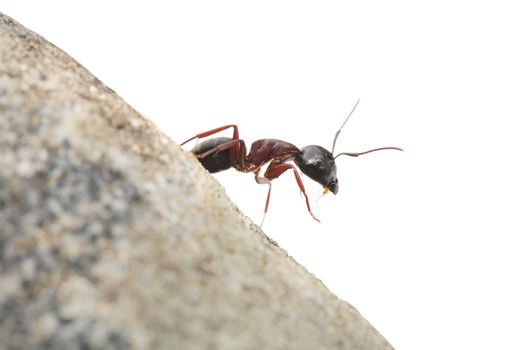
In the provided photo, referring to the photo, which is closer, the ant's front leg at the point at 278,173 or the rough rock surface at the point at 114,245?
the rough rock surface at the point at 114,245

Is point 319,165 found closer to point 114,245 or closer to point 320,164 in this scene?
point 320,164

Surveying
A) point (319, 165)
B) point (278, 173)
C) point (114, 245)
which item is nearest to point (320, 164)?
point (319, 165)

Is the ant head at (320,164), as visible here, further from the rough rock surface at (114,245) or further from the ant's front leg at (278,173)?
the rough rock surface at (114,245)

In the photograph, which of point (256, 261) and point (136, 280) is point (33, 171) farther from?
point (256, 261)

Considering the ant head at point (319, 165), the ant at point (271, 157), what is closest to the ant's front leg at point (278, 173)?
the ant at point (271, 157)

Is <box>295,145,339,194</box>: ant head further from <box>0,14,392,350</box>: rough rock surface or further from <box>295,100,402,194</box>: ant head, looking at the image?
<box>0,14,392,350</box>: rough rock surface

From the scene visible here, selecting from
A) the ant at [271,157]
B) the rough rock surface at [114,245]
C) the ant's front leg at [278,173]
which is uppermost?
the ant at [271,157]
